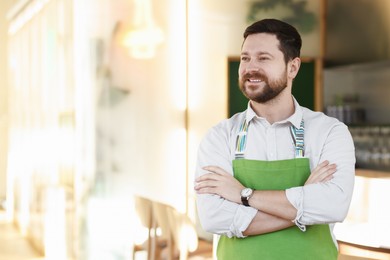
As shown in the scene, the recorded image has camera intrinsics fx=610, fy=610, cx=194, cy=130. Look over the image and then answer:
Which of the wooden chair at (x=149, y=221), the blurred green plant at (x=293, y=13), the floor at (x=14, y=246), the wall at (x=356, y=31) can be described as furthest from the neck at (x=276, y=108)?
the floor at (x=14, y=246)

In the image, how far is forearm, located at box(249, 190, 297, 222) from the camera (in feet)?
4.36

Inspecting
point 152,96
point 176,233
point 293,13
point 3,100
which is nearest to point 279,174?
point 176,233

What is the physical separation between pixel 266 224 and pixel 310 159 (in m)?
0.17

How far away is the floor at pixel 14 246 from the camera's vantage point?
6.49m

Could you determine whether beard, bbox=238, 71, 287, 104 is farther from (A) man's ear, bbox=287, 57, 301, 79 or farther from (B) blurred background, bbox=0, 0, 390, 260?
(B) blurred background, bbox=0, 0, 390, 260

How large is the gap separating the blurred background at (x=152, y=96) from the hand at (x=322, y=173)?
2706mm

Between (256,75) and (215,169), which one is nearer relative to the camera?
(256,75)

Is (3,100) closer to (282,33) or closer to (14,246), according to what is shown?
(14,246)

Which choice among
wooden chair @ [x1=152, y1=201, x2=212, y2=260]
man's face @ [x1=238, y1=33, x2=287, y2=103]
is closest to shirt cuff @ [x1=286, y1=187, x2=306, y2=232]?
man's face @ [x1=238, y1=33, x2=287, y2=103]

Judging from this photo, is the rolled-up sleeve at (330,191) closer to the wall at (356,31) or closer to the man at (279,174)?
the man at (279,174)

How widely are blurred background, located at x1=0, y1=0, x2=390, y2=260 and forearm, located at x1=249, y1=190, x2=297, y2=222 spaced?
2656 mm

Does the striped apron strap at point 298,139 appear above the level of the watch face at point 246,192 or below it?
above

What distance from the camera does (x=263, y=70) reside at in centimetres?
126

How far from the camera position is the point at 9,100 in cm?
974
